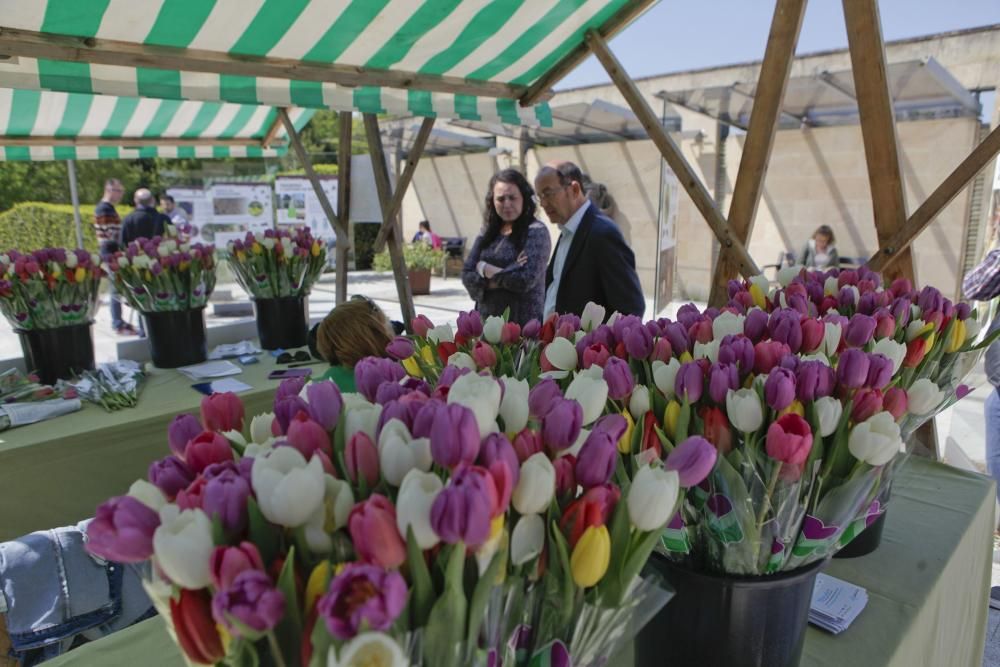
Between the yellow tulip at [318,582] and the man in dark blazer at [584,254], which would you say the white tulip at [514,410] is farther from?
the man in dark blazer at [584,254]

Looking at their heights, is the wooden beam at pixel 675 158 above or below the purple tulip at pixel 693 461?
above

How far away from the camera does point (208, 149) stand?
560 centimetres

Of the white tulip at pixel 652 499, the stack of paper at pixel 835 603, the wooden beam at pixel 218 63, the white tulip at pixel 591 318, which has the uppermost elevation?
the wooden beam at pixel 218 63

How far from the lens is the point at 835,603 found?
1.05 meters

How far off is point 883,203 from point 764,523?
1.83 metres

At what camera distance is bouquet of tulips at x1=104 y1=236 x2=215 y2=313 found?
265 cm

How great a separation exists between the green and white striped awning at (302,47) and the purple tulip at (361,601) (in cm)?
239

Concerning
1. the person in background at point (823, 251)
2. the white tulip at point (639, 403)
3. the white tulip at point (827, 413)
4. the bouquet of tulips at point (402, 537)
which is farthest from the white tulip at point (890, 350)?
the person in background at point (823, 251)

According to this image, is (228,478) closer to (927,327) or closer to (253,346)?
(927,327)

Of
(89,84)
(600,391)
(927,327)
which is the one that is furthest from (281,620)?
(89,84)

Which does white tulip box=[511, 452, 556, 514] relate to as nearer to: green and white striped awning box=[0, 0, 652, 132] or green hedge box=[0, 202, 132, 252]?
green and white striped awning box=[0, 0, 652, 132]

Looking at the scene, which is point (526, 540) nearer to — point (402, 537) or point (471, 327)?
point (402, 537)

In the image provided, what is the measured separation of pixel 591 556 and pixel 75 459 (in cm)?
222

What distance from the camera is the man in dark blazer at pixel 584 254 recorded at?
8.21ft
